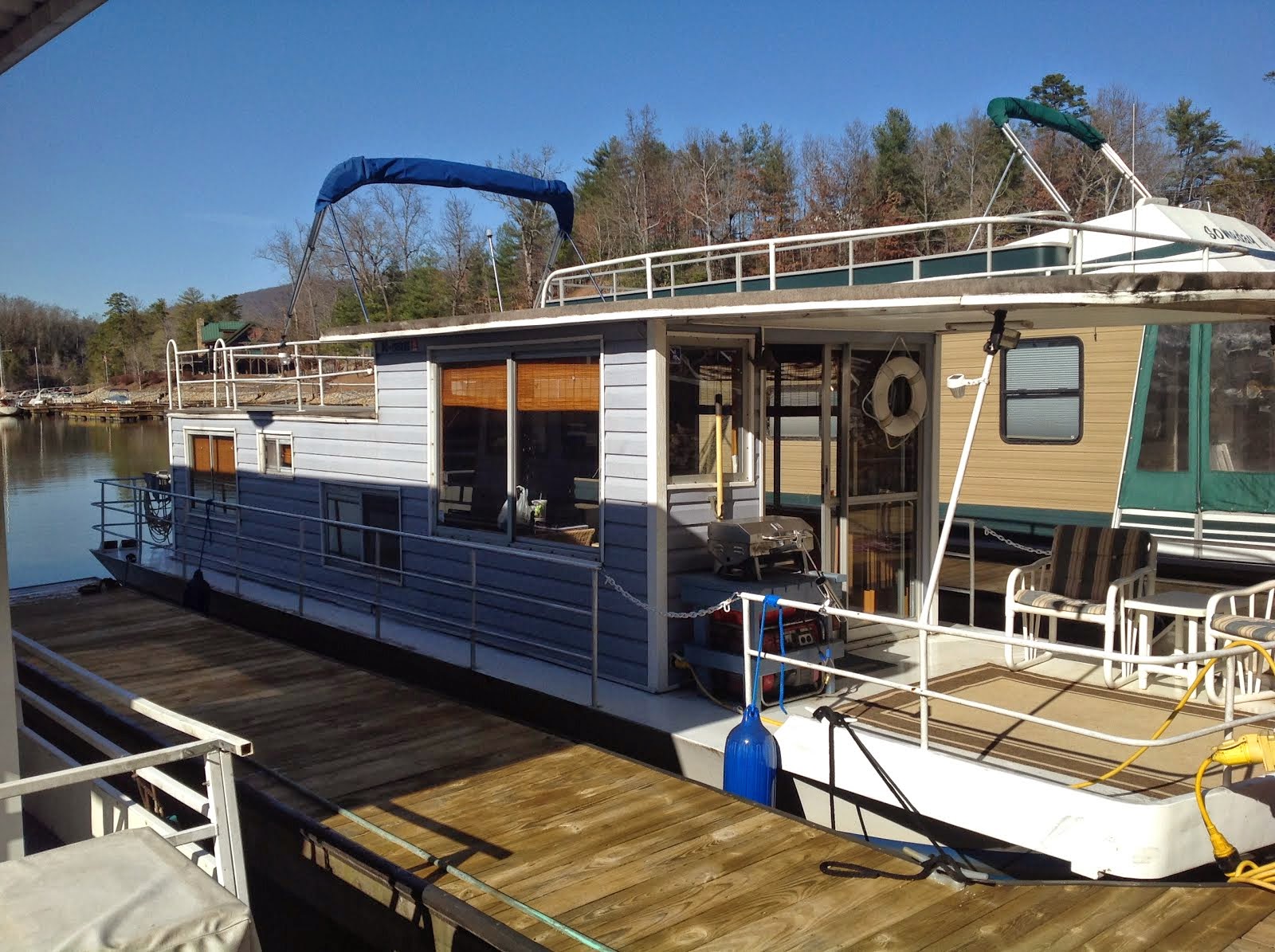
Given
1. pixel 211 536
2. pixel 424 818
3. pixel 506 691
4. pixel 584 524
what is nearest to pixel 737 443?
pixel 584 524

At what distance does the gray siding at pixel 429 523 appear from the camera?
6.38 meters

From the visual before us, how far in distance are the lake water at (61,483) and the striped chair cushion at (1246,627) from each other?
7.50 meters

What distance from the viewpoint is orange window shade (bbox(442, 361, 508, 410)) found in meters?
7.38

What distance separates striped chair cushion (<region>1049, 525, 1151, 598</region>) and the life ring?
133cm

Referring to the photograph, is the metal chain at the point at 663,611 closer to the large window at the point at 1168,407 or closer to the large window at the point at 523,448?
the large window at the point at 523,448

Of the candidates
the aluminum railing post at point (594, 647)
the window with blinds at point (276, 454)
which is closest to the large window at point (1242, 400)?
the aluminum railing post at point (594, 647)

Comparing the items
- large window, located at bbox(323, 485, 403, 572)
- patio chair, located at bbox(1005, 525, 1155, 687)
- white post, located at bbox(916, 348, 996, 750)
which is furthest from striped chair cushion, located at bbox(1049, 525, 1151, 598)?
large window, located at bbox(323, 485, 403, 572)

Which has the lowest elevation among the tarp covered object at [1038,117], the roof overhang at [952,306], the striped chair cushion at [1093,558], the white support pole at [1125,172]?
the striped chair cushion at [1093,558]

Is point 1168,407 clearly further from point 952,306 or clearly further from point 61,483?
point 61,483

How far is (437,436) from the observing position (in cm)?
791

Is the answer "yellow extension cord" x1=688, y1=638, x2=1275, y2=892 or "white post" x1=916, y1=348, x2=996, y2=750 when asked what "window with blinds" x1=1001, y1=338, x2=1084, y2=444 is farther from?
"yellow extension cord" x1=688, y1=638, x2=1275, y2=892

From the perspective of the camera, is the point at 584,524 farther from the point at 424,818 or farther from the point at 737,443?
the point at 424,818

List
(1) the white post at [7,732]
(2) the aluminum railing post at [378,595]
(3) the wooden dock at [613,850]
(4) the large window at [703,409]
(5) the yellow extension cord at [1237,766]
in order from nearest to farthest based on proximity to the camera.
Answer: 1. (1) the white post at [7,732]
2. (3) the wooden dock at [613,850]
3. (5) the yellow extension cord at [1237,766]
4. (4) the large window at [703,409]
5. (2) the aluminum railing post at [378,595]

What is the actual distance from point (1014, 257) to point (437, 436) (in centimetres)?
551
